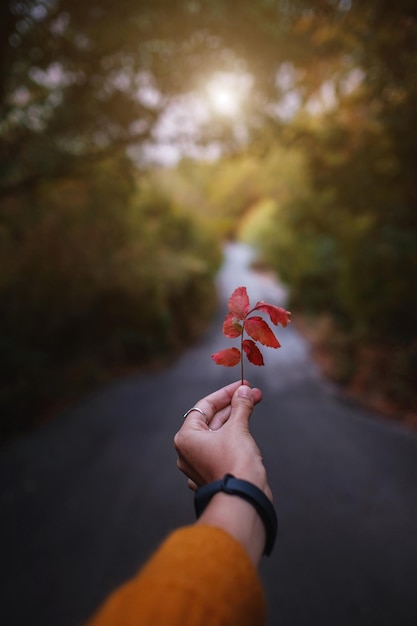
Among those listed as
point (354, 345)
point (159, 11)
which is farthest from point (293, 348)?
A: point (159, 11)

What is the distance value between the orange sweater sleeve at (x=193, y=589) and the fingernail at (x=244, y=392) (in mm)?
440

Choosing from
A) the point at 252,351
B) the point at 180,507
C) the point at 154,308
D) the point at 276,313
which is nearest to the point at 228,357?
the point at 252,351

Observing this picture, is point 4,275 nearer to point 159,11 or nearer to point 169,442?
point 169,442

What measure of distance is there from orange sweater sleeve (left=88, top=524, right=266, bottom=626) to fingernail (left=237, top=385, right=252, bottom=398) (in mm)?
440

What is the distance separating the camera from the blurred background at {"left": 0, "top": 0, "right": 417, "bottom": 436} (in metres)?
4.41

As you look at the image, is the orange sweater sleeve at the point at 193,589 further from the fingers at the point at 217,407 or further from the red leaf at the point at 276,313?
the red leaf at the point at 276,313

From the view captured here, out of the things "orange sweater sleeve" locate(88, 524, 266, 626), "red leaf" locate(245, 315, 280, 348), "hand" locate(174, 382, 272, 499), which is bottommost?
"orange sweater sleeve" locate(88, 524, 266, 626)

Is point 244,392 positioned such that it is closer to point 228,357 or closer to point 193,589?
point 228,357

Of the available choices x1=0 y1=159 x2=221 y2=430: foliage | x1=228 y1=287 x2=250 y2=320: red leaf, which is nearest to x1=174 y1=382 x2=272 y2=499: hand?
x1=228 y1=287 x2=250 y2=320: red leaf

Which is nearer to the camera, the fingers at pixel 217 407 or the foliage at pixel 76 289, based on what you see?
the fingers at pixel 217 407

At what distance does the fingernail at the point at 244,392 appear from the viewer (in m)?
1.13

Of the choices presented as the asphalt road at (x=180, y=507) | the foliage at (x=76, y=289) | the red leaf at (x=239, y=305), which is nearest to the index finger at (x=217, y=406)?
the red leaf at (x=239, y=305)

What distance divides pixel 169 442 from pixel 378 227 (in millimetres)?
5240

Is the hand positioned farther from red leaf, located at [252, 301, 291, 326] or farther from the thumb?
red leaf, located at [252, 301, 291, 326]
